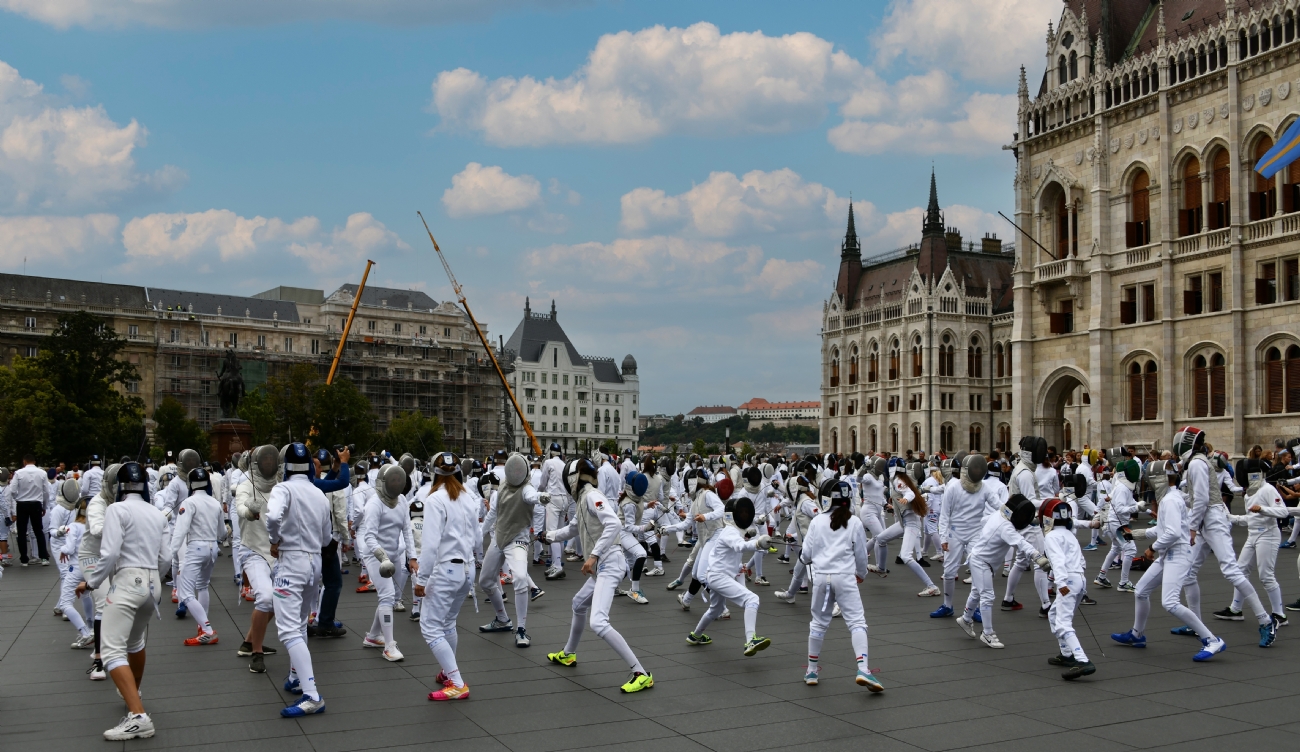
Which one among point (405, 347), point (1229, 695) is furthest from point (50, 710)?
point (405, 347)

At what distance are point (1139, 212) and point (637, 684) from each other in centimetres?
3951

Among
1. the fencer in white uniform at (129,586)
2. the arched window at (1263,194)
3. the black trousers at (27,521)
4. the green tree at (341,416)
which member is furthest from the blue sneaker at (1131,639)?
the green tree at (341,416)

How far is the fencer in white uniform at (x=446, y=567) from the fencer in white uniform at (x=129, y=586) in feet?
6.81

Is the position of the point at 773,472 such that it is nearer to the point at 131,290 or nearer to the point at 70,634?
the point at 70,634

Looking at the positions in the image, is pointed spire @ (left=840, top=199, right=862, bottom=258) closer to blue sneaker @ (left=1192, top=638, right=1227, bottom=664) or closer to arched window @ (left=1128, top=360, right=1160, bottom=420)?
arched window @ (left=1128, top=360, right=1160, bottom=420)

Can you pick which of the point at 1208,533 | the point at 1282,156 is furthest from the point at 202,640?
the point at 1282,156

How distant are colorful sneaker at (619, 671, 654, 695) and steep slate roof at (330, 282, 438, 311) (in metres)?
100

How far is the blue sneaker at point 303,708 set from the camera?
7883 millimetres

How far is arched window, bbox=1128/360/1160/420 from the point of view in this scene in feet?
133

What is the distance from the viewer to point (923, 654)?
10.5 m

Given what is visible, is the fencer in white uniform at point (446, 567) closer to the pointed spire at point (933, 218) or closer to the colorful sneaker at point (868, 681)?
the colorful sneaker at point (868, 681)

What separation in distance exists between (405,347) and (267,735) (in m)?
98.0

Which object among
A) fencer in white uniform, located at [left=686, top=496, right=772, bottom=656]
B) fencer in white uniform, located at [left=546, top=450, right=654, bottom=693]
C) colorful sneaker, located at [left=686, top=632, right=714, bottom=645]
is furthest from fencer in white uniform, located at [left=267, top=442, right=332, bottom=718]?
colorful sneaker, located at [left=686, top=632, right=714, bottom=645]

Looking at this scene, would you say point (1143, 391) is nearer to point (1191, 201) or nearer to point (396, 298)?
point (1191, 201)
